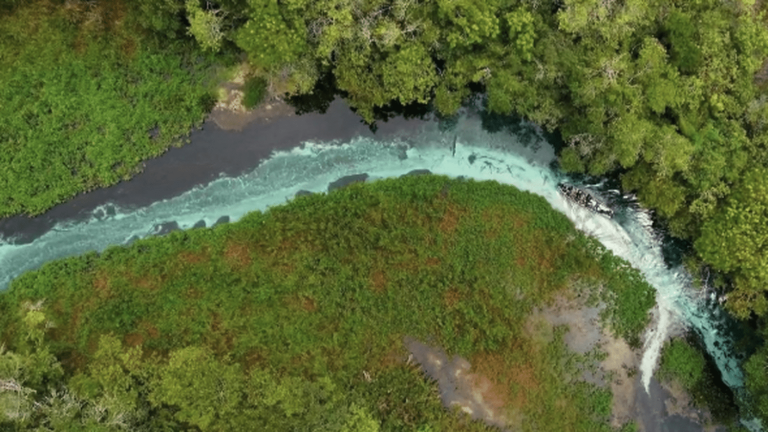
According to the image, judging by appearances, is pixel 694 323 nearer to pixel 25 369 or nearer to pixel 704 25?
pixel 704 25

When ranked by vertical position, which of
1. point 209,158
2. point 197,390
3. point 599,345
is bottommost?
point 599,345

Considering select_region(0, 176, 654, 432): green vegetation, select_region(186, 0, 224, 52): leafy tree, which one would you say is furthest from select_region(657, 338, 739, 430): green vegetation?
select_region(186, 0, 224, 52): leafy tree

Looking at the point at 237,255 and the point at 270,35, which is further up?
the point at 270,35

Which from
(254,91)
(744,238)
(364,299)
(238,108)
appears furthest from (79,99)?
(744,238)

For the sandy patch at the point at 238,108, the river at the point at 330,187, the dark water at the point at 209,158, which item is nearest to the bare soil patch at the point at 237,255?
the river at the point at 330,187

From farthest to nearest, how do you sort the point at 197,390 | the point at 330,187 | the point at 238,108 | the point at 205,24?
the point at 330,187, the point at 238,108, the point at 205,24, the point at 197,390

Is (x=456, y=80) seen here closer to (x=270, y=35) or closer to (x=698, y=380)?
(x=270, y=35)

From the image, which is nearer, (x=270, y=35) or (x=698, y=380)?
(x=270, y=35)
